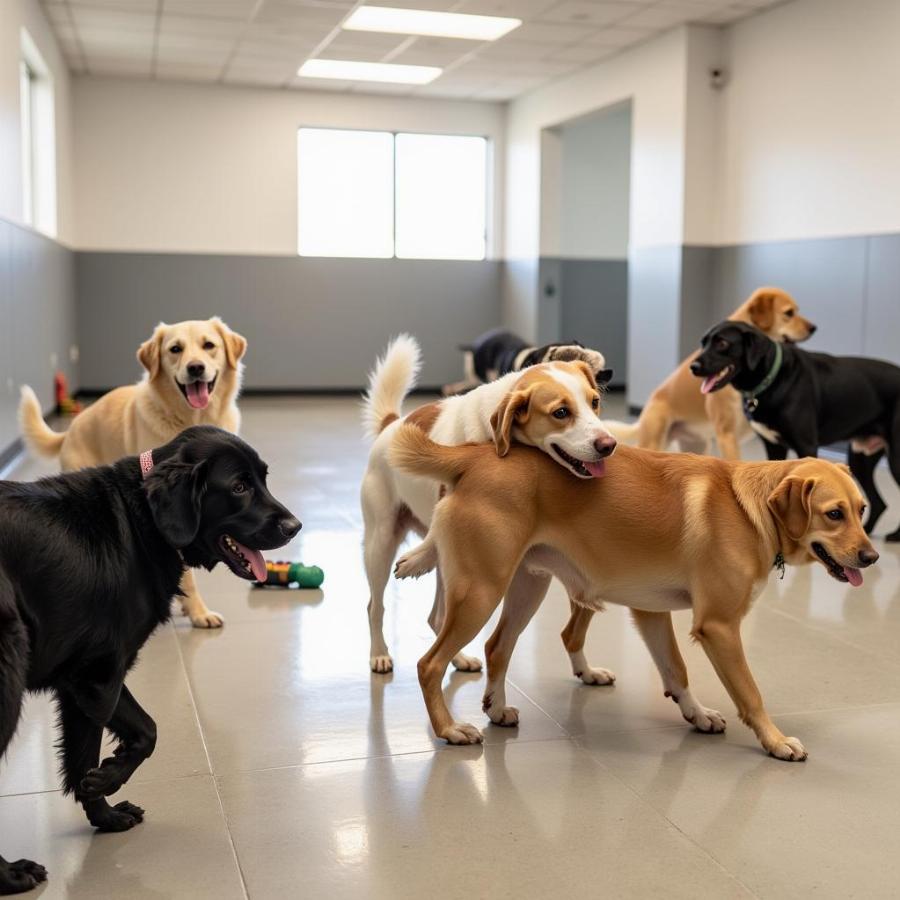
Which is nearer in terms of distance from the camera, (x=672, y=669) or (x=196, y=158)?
(x=672, y=669)

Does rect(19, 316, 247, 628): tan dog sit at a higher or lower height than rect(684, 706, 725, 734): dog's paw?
higher

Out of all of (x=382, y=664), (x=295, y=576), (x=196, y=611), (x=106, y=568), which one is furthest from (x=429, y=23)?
(x=106, y=568)

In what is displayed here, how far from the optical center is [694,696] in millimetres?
3068

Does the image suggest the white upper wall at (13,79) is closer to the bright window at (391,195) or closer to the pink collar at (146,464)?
the bright window at (391,195)

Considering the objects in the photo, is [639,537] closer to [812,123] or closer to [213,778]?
[213,778]

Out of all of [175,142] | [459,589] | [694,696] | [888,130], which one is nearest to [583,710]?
[694,696]

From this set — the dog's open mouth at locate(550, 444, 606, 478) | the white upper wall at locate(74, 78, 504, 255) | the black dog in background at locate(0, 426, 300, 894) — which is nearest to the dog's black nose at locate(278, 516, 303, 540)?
the black dog in background at locate(0, 426, 300, 894)

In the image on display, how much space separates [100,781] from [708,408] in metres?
4.44

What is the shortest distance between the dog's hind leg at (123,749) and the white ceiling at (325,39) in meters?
7.75

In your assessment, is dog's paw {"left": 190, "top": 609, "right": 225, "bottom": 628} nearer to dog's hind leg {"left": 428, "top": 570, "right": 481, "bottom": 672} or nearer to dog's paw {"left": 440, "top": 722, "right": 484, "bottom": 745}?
dog's hind leg {"left": 428, "top": 570, "right": 481, "bottom": 672}

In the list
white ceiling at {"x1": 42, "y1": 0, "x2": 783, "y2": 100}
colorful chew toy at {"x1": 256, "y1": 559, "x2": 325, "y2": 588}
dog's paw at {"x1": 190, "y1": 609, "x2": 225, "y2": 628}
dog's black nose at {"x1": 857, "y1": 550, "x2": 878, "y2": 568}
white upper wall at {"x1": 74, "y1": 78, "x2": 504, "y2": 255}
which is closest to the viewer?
dog's black nose at {"x1": 857, "y1": 550, "x2": 878, "y2": 568}

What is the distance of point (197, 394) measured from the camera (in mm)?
3945

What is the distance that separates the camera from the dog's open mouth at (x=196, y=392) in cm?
394

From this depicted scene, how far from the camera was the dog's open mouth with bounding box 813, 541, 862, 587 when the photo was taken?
2625mm
